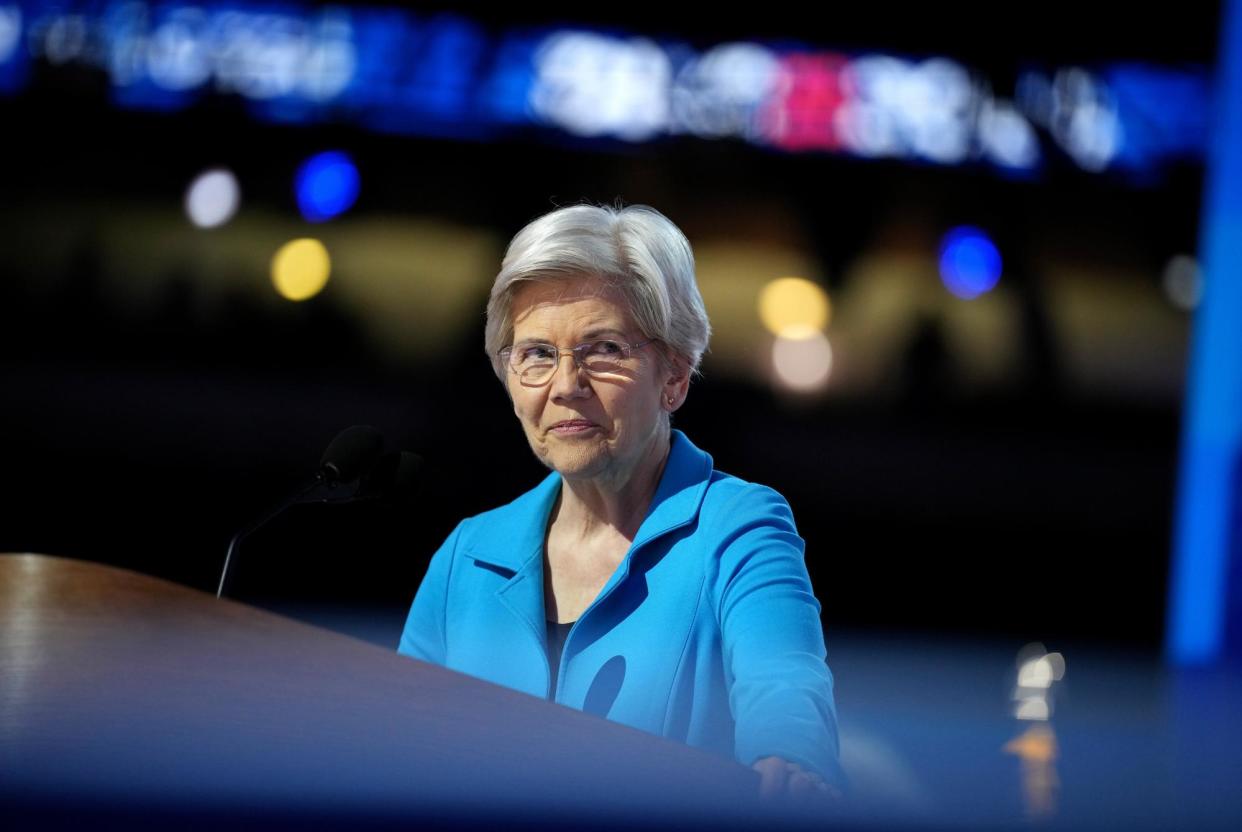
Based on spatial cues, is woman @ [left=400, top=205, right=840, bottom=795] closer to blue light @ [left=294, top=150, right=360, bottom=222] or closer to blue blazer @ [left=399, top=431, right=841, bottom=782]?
blue blazer @ [left=399, top=431, right=841, bottom=782]

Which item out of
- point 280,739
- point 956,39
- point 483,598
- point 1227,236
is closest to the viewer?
point 280,739

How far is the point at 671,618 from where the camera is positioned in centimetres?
133

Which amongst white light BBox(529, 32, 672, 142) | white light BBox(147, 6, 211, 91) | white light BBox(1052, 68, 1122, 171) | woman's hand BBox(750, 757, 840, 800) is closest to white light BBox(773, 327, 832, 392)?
white light BBox(529, 32, 672, 142)

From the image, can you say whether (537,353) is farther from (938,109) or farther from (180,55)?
(938,109)

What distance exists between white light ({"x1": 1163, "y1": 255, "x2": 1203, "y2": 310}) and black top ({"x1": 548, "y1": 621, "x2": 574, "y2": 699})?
3813 mm

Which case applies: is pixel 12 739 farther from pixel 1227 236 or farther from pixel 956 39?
pixel 956 39

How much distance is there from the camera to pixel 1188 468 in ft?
11.8

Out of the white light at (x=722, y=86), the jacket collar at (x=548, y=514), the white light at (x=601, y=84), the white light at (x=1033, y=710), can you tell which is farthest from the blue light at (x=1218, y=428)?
the jacket collar at (x=548, y=514)

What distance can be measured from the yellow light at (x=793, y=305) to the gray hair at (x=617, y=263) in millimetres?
3020

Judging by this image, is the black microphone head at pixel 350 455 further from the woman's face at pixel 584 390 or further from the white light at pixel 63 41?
the white light at pixel 63 41


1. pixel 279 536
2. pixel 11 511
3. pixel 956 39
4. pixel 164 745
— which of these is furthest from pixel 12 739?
pixel 956 39

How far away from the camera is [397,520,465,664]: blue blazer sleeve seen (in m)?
1.46

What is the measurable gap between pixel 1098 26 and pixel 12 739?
14.0 ft

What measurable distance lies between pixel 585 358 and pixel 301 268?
10.0ft
